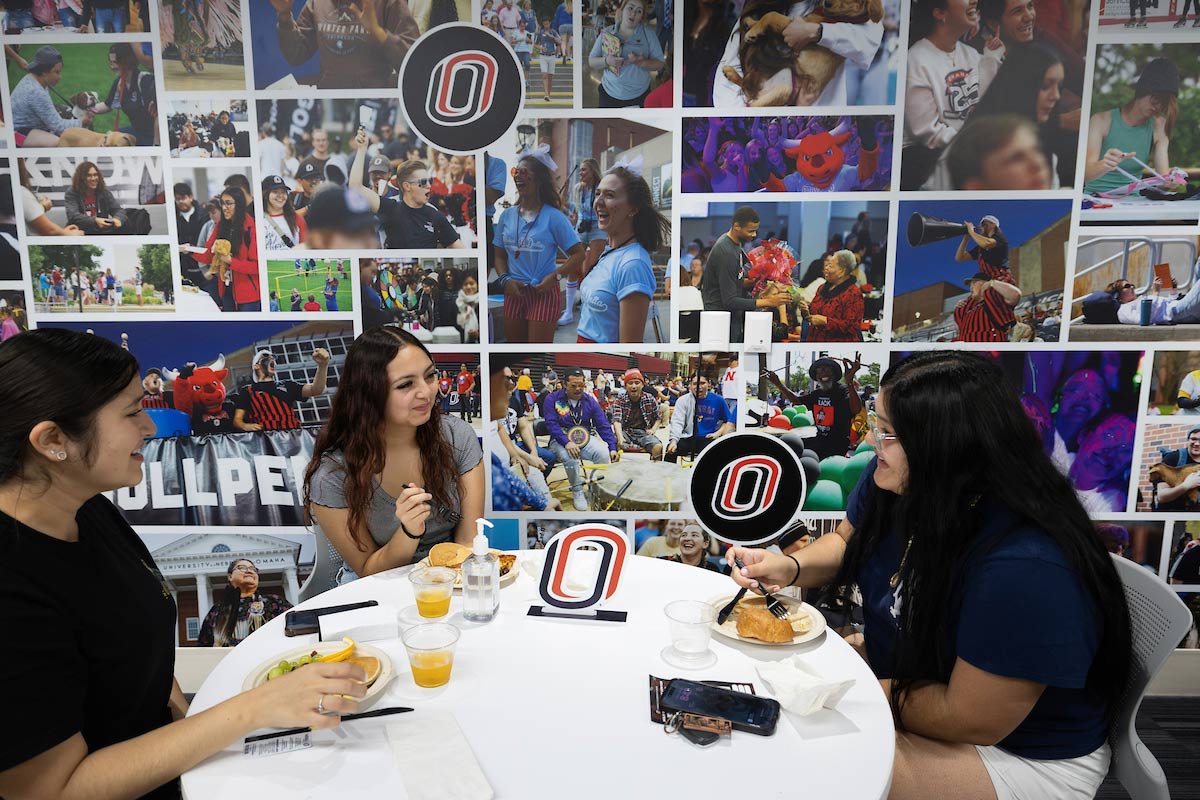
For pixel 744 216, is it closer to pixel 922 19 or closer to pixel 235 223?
pixel 922 19

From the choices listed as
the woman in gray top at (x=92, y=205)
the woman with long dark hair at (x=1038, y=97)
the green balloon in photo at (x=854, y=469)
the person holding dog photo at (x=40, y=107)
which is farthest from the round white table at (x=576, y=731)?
the person holding dog photo at (x=40, y=107)

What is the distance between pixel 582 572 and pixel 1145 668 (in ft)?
4.24

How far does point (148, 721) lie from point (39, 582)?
0.41 meters

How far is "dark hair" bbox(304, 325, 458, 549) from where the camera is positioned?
2.27 m

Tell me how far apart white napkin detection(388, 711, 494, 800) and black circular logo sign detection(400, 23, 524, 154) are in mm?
2144

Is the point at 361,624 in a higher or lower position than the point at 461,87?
lower

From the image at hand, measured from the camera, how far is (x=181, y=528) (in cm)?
310

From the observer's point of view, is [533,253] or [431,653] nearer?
[431,653]

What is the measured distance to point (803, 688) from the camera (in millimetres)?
1377

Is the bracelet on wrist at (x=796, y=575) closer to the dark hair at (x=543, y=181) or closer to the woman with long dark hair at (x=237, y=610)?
the dark hair at (x=543, y=181)

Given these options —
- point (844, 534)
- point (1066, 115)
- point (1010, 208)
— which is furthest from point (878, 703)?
point (1066, 115)

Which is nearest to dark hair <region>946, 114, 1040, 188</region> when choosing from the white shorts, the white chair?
the white shorts

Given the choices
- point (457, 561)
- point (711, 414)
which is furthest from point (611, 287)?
point (457, 561)

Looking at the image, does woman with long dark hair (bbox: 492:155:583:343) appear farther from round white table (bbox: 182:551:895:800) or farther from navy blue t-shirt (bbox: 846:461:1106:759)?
navy blue t-shirt (bbox: 846:461:1106:759)
